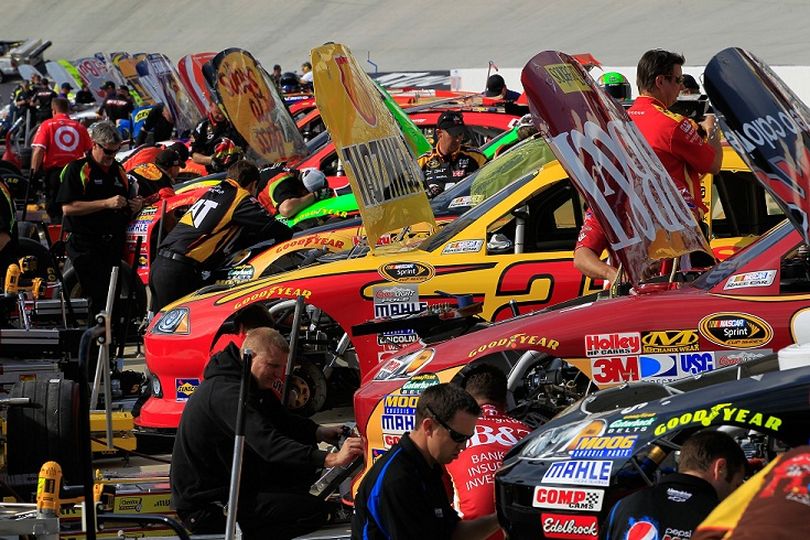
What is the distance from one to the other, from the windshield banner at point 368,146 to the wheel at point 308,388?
942mm

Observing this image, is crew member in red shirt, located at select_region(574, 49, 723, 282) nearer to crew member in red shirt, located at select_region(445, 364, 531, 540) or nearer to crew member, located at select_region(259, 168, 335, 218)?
crew member in red shirt, located at select_region(445, 364, 531, 540)

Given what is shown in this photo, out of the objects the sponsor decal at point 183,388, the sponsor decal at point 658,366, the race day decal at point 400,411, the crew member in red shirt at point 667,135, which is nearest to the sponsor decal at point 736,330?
the sponsor decal at point 658,366

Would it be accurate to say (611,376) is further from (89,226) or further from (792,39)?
(792,39)

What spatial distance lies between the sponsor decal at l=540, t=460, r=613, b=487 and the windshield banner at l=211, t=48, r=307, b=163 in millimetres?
9845

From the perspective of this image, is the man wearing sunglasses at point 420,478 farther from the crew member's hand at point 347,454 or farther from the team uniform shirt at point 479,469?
the crew member's hand at point 347,454

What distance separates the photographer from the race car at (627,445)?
15.4 feet

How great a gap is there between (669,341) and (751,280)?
1.59 feet

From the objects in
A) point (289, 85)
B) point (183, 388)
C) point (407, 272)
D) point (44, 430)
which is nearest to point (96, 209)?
point (183, 388)

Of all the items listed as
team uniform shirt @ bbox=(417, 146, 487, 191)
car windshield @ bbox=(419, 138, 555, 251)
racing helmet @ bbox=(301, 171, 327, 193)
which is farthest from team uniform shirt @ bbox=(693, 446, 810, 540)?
racing helmet @ bbox=(301, 171, 327, 193)

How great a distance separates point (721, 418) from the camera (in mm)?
4750

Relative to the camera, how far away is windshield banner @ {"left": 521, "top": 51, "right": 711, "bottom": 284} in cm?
684

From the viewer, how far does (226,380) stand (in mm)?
6387

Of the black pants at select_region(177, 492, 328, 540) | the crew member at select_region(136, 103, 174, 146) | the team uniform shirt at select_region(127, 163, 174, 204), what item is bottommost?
the black pants at select_region(177, 492, 328, 540)

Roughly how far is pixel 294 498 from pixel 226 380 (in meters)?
0.58
